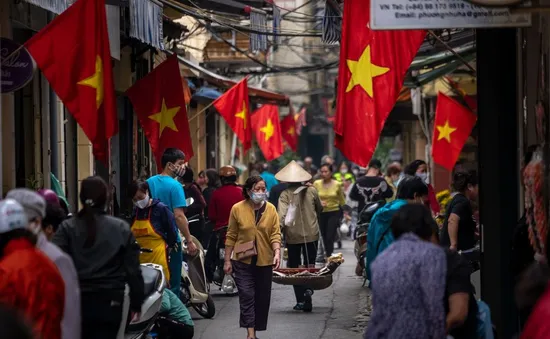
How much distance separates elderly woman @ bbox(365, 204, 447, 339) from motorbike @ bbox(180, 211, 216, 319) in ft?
22.4

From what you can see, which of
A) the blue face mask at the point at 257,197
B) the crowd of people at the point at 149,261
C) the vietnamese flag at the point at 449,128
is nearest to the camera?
the crowd of people at the point at 149,261

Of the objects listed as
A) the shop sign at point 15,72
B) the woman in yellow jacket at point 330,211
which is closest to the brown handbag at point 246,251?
the shop sign at point 15,72

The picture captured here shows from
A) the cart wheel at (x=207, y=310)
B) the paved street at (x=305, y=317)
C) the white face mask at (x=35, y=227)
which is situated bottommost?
the paved street at (x=305, y=317)

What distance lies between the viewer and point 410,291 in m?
6.62

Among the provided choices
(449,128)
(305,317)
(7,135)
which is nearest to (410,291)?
(7,135)

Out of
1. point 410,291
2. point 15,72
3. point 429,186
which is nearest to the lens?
point 410,291

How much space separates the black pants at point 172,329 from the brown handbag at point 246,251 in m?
1.12

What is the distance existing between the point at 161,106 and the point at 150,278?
498 cm

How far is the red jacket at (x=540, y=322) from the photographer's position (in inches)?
231

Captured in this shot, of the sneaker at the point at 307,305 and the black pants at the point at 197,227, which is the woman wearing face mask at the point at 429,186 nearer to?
the sneaker at the point at 307,305

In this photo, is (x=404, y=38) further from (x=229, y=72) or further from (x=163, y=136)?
(x=229, y=72)

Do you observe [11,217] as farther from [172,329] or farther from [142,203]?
[142,203]

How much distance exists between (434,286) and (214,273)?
10.9 meters

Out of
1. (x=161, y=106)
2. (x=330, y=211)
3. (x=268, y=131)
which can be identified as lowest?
(x=330, y=211)
